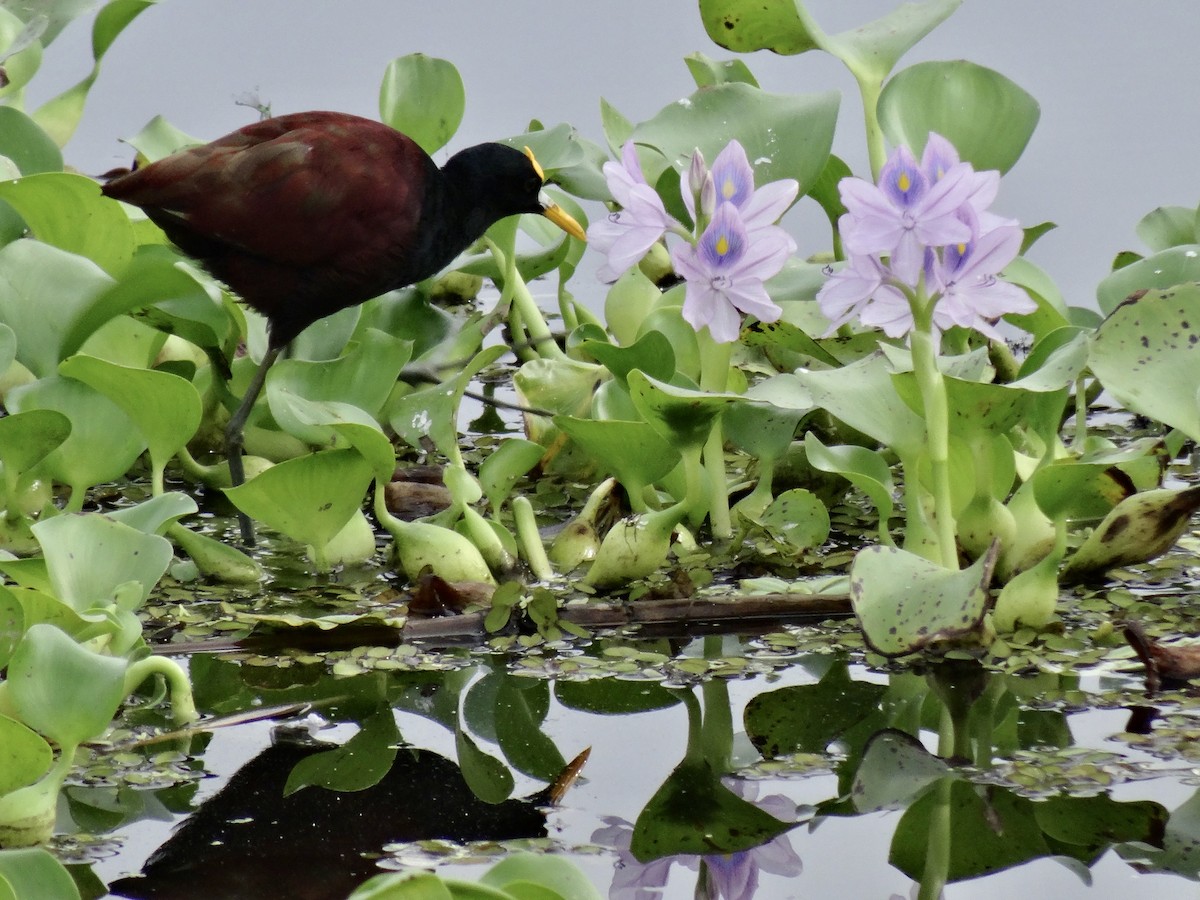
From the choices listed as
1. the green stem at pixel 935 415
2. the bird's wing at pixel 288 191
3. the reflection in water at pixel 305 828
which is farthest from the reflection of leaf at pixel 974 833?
the bird's wing at pixel 288 191

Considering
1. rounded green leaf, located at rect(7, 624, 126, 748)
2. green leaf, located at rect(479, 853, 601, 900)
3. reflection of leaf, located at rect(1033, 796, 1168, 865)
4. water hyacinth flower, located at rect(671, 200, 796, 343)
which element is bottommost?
reflection of leaf, located at rect(1033, 796, 1168, 865)

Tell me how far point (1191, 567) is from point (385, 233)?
131cm

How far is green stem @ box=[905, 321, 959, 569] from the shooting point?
5.30 ft

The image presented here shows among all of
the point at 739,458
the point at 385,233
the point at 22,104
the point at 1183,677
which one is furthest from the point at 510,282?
the point at 1183,677

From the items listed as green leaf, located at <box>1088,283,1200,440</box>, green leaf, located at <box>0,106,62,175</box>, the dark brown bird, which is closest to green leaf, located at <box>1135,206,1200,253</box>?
green leaf, located at <box>1088,283,1200,440</box>

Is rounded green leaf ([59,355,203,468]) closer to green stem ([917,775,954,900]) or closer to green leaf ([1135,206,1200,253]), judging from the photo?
green stem ([917,775,954,900])

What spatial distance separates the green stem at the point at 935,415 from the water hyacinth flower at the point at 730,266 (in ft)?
0.78

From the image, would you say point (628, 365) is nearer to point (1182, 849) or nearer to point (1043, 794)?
point (1043, 794)

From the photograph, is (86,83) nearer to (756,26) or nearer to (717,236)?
(756,26)

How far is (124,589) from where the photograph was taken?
1.51 meters

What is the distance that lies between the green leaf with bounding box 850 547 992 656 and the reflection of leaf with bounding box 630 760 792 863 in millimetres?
258

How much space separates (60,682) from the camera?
1273mm

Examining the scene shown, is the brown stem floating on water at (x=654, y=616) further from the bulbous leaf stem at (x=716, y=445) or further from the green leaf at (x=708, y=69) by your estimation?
the green leaf at (x=708, y=69)

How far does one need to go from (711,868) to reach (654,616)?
58cm
